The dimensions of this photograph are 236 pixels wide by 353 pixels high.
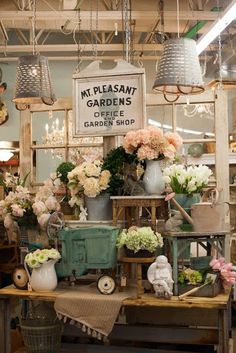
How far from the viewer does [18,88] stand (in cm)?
462

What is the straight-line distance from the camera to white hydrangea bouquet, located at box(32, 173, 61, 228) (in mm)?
3922

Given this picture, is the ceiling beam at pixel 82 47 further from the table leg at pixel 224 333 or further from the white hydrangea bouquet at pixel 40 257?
the table leg at pixel 224 333

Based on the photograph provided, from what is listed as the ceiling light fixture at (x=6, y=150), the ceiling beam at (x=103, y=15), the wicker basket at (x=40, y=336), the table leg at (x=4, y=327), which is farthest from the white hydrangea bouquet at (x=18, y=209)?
the ceiling light fixture at (x=6, y=150)

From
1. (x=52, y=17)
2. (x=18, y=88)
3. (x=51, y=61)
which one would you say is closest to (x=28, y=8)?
(x=52, y=17)

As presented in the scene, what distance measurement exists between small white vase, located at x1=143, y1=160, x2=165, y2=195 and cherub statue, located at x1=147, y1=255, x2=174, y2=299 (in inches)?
20.2

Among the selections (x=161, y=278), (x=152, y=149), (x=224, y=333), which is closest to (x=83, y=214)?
(x=152, y=149)

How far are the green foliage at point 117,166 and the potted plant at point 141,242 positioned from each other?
43 centimetres

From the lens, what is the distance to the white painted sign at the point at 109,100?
4.07 metres

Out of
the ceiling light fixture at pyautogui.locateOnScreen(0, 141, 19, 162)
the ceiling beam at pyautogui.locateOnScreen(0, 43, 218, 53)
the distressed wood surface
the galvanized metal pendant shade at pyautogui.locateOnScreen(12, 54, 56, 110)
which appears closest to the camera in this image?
the distressed wood surface

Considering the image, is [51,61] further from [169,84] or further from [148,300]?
[148,300]

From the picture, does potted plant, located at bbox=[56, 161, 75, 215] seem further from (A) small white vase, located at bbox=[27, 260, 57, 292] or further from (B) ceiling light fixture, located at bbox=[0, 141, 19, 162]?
(B) ceiling light fixture, located at bbox=[0, 141, 19, 162]

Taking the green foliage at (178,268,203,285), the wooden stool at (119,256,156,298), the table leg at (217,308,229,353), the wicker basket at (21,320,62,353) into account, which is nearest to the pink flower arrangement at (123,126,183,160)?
the wooden stool at (119,256,156,298)

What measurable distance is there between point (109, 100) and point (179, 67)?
0.55 m

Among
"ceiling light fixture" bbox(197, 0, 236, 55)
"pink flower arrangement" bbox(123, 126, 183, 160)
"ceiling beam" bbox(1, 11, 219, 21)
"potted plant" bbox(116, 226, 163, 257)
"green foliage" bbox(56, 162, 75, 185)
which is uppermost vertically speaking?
"ceiling beam" bbox(1, 11, 219, 21)
